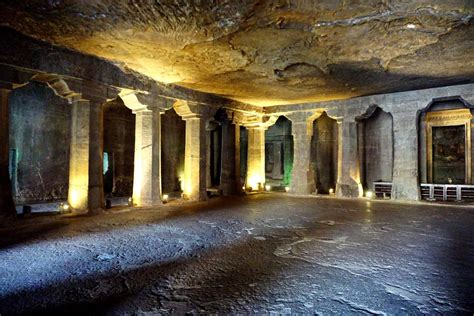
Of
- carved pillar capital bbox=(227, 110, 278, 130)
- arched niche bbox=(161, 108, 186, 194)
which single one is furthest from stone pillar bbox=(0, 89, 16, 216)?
arched niche bbox=(161, 108, 186, 194)

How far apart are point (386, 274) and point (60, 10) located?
626 centimetres

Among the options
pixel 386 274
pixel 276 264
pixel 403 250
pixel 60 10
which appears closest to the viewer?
pixel 386 274

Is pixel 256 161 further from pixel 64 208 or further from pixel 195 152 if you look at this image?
pixel 64 208

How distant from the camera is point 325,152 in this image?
1546 cm

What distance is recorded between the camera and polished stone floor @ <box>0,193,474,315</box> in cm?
275

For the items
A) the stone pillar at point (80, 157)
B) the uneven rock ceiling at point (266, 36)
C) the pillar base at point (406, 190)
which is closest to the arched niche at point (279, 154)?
the pillar base at point (406, 190)

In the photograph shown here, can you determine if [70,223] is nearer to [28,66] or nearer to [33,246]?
[33,246]

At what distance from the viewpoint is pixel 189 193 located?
10.5 m

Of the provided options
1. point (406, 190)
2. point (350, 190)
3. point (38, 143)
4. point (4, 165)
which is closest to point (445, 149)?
point (406, 190)

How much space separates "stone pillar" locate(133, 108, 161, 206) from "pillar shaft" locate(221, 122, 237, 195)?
391 cm

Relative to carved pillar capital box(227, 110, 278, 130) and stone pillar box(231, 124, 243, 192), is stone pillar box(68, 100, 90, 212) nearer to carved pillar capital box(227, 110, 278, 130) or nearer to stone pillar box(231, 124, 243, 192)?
carved pillar capital box(227, 110, 278, 130)

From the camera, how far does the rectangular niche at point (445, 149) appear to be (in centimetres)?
1255

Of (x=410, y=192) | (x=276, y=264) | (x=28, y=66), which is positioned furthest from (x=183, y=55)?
(x=410, y=192)

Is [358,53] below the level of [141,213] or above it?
above
